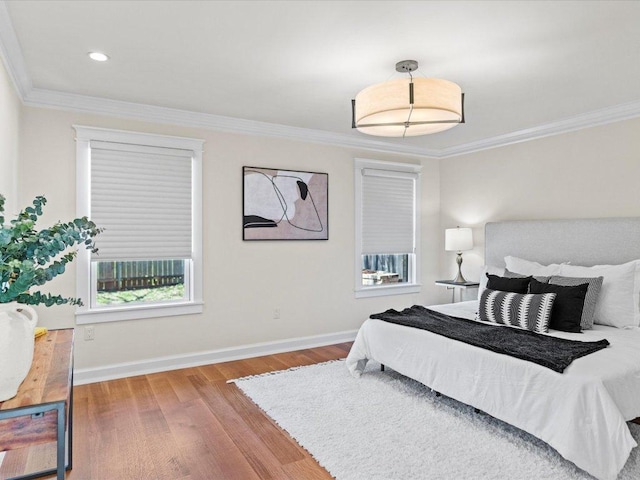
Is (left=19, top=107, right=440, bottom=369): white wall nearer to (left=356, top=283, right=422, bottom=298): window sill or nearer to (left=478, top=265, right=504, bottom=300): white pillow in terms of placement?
(left=356, top=283, right=422, bottom=298): window sill

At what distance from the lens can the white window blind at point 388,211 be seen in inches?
204

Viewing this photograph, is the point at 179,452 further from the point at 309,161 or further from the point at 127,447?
the point at 309,161

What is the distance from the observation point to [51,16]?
2.28 meters

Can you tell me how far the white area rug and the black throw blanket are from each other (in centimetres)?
53

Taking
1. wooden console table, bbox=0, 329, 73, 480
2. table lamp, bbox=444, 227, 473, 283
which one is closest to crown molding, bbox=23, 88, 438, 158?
table lamp, bbox=444, 227, 473, 283

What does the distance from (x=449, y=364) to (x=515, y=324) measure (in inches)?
29.5

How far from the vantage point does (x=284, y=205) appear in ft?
15.0

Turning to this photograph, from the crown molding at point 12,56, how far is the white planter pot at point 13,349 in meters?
1.68

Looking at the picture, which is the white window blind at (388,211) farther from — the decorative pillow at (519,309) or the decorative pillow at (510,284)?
the decorative pillow at (519,309)

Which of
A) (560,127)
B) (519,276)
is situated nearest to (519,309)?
(519,276)

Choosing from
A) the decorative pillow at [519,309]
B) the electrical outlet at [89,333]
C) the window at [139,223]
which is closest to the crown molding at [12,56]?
the window at [139,223]

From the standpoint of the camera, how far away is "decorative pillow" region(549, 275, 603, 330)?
323 cm

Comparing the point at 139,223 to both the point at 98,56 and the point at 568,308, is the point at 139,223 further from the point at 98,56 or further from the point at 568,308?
the point at 568,308

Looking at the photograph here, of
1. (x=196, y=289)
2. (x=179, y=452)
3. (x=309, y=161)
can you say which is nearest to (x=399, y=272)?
(x=309, y=161)
